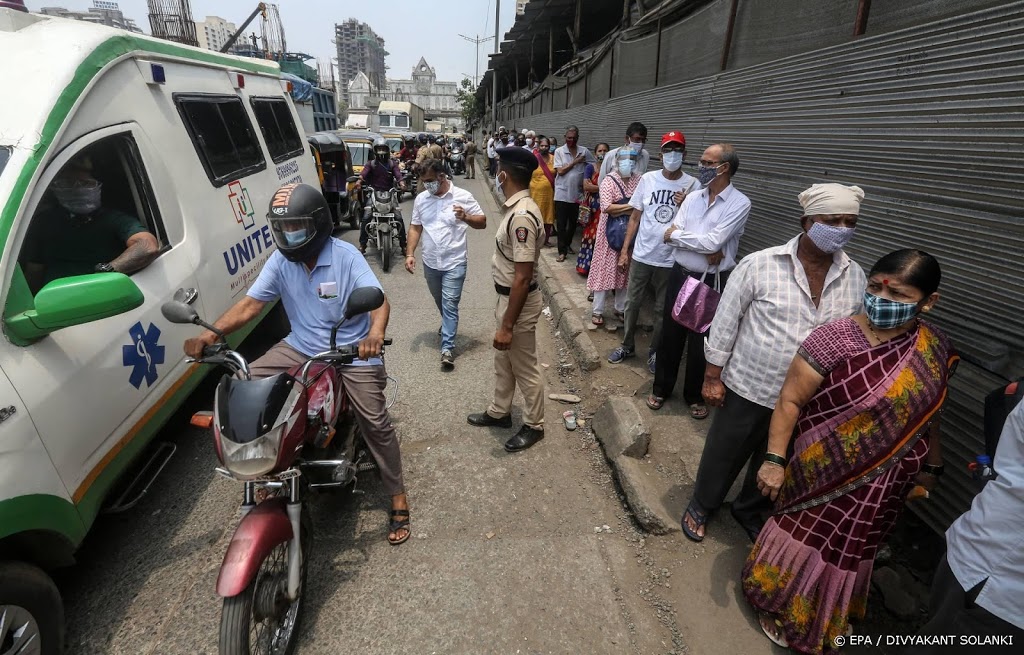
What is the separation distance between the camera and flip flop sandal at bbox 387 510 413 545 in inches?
106

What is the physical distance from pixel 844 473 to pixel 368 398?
2121 millimetres

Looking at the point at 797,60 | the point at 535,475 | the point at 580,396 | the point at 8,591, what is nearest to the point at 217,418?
the point at 8,591

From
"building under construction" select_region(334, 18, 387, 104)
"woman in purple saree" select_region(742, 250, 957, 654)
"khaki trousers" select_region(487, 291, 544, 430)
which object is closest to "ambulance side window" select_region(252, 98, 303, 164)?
"khaki trousers" select_region(487, 291, 544, 430)

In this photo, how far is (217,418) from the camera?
1.79m

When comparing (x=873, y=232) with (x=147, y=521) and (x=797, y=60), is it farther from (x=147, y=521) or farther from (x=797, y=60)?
(x=147, y=521)

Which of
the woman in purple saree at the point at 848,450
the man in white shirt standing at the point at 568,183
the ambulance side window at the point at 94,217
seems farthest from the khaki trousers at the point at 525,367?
the man in white shirt standing at the point at 568,183

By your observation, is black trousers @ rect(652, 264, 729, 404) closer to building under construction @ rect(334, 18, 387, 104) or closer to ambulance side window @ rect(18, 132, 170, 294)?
ambulance side window @ rect(18, 132, 170, 294)

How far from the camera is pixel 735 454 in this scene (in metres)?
2.57

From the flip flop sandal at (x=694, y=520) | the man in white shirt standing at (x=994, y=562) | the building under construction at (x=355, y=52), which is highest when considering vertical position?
the building under construction at (x=355, y=52)

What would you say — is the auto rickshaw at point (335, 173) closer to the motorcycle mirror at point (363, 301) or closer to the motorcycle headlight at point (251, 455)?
the motorcycle mirror at point (363, 301)

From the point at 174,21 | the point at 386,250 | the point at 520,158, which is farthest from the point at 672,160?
the point at 174,21

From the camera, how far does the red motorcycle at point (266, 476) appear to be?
1744 mm

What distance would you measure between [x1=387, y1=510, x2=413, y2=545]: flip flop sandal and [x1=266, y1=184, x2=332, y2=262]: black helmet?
4.72 feet

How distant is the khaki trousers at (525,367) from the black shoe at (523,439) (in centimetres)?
4
